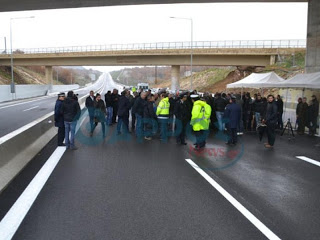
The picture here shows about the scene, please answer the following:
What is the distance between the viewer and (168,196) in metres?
6.14

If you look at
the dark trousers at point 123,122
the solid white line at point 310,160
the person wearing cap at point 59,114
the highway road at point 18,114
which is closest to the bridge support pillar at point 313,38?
the solid white line at point 310,160

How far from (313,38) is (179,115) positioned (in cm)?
1099

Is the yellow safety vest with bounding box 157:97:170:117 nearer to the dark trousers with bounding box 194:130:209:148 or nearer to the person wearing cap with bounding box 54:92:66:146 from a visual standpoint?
the dark trousers with bounding box 194:130:209:148

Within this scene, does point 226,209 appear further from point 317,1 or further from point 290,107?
point 317,1

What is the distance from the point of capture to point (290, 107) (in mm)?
18688

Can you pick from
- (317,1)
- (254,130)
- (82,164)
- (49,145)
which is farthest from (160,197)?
(317,1)

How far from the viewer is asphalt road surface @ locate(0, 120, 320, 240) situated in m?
4.66

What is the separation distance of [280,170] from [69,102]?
21.1ft

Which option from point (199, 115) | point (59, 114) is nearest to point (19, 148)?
point (59, 114)

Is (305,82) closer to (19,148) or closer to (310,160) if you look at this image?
(310,160)

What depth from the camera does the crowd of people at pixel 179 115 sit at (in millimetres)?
10789

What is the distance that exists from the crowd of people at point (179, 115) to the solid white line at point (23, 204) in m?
2.74

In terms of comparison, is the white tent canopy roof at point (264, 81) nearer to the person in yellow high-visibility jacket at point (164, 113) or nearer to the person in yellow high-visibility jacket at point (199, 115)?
the person in yellow high-visibility jacket at point (164, 113)

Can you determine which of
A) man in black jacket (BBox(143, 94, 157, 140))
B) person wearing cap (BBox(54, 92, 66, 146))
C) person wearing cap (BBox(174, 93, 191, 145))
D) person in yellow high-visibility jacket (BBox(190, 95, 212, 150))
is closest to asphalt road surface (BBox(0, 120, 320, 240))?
person in yellow high-visibility jacket (BBox(190, 95, 212, 150))
